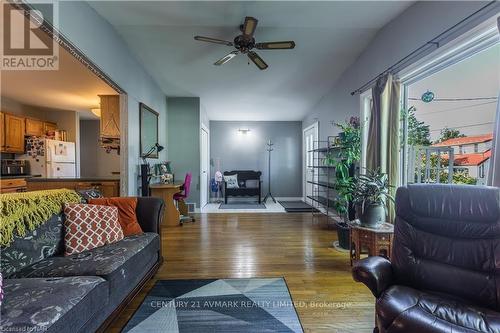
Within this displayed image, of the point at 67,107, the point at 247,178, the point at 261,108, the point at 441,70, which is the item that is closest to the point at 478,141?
the point at 441,70

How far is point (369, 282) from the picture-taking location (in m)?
1.38

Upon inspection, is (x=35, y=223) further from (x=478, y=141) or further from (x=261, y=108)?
(x=261, y=108)

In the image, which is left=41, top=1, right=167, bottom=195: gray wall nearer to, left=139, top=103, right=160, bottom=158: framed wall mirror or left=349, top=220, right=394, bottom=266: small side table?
left=139, top=103, right=160, bottom=158: framed wall mirror

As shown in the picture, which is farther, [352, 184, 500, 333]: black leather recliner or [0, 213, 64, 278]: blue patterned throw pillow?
[0, 213, 64, 278]: blue patterned throw pillow

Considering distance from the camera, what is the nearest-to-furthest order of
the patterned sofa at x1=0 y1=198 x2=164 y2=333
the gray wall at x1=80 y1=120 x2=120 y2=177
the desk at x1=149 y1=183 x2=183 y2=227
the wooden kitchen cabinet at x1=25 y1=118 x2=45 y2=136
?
the patterned sofa at x1=0 y1=198 x2=164 y2=333 < the desk at x1=149 y1=183 x2=183 y2=227 < the wooden kitchen cabinet at x1=25 y1=118 x2=45 y2=136 < the gray wall at x1=80 y1=120 x2=120 y2=177

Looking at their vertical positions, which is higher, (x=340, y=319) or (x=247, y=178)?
(x=247, y=178)

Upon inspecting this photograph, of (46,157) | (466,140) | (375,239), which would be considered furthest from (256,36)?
(46,157)

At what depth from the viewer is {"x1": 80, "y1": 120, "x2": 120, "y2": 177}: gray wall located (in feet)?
22.1

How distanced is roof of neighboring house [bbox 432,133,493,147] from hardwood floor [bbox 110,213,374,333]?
1543 millimetres

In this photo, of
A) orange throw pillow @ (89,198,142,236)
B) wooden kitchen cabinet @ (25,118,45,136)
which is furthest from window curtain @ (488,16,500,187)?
wooden kitchen cabinet @ (25,118,45,136)

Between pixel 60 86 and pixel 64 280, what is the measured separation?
12.8ft

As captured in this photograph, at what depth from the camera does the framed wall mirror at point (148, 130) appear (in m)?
3.79

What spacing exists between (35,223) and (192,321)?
128cm

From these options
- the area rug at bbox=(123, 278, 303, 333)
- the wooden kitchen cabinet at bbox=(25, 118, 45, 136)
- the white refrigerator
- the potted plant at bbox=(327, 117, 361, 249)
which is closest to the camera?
the area rug at bbox=(123, 278, 303, 333)
